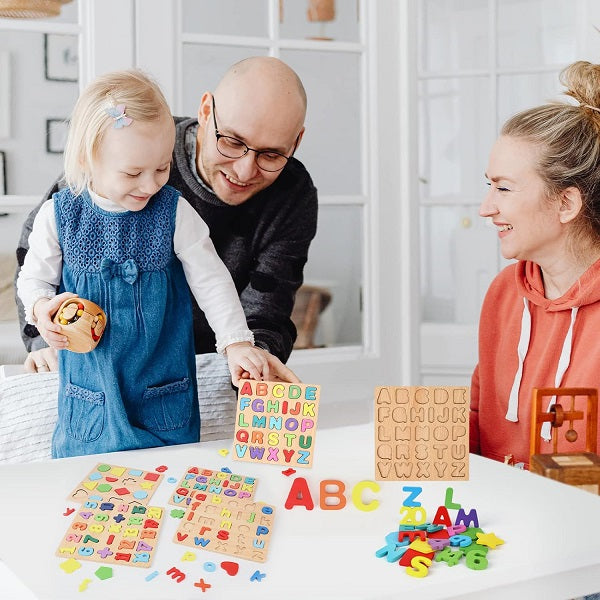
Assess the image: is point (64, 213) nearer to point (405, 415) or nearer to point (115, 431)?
point (115, 431)

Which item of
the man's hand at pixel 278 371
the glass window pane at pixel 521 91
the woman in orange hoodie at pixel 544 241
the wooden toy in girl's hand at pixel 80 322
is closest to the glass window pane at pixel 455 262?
the glass window pane at pixel 521 91

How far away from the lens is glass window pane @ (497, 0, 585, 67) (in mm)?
3381

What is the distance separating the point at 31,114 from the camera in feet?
7.77

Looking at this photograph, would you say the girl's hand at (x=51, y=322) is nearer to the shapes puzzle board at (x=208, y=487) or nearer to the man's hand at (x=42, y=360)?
the shapes puzzle board at (x=208, y=487)

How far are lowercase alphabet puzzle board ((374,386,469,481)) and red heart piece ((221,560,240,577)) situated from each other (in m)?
0.34

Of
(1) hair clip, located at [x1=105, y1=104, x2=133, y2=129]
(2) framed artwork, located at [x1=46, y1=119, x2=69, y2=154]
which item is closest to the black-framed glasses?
(1) hair clip, located at [x1=105, y1=104, x2=133, y2=129]

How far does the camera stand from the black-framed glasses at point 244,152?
1.97m

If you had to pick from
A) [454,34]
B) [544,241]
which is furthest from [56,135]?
[454,34]

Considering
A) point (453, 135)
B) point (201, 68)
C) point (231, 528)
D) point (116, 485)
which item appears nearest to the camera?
point (231, 528)

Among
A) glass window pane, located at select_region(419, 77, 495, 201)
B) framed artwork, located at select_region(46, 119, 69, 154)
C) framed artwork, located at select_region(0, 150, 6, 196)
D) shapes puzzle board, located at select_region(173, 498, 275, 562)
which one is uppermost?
glass window pane, located at select_region(419, 77, 495, 201)

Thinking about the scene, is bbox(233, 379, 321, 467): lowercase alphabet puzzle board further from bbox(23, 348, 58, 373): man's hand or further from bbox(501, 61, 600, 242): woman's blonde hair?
bbox(501, 61, 600, 242): woman's blonde hair

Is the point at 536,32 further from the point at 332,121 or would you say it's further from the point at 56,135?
the point at 56,135

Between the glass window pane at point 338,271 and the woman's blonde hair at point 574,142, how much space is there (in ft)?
3.26

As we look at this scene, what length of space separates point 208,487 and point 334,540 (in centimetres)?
24
